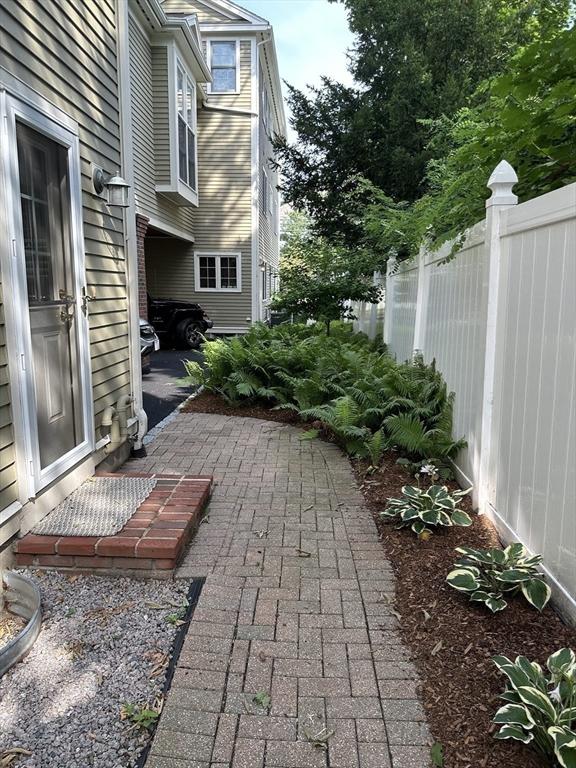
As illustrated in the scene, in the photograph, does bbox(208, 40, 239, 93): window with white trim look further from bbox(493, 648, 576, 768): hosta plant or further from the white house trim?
bbox(493, 648, 576, 768): hosta plant

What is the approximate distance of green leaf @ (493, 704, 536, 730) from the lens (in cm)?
171

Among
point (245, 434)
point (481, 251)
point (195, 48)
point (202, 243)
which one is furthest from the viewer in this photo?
point (202, 243)

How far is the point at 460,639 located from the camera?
2.32m

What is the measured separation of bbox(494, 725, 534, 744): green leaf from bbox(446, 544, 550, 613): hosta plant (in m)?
0.67

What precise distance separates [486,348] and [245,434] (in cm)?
311

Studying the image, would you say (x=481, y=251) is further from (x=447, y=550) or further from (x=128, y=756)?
(x=128, y=756)

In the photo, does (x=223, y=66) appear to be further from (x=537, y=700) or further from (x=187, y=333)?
(x=537, y=700)

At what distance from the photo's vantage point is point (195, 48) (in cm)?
1259

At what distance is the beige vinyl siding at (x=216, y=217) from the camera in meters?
15.9

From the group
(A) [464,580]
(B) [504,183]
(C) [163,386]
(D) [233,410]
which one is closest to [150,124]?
(C) [163,386]

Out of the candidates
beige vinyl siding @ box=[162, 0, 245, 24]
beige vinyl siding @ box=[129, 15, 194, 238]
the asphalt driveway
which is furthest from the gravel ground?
beige vinyl siding @ box=[162, 0, 245, 24]

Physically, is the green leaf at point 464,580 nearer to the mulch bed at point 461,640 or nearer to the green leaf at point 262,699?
the mulch bed at point 461,640

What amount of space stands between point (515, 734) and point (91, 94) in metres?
4.26

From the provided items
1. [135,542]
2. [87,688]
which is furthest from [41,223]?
[87,688]
